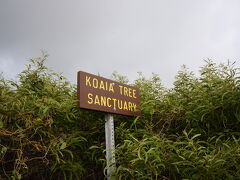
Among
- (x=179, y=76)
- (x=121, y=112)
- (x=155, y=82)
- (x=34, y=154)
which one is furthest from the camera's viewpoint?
(x=155, y=82)

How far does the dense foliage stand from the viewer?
126cm

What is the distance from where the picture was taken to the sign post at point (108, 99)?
4.79 ft

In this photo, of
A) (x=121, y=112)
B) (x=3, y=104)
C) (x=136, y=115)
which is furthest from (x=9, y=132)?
(x=136, y=115)

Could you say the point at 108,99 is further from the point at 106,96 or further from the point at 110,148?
the point at 110,148

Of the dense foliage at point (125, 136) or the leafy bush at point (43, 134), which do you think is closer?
the dense foliage at point (125, 136)

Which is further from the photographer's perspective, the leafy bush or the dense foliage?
the leafy bush

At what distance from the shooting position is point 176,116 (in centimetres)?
172

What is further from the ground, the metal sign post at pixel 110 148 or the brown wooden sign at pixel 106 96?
the brown wooden sign at pixel 106 96

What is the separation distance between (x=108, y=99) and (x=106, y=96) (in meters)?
0.03

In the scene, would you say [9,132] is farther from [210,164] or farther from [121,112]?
[210,164]

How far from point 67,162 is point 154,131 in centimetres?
64

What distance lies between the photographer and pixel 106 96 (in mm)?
1629

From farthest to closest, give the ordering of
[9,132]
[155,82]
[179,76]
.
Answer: [155,82]
[179,76]
[9,132]

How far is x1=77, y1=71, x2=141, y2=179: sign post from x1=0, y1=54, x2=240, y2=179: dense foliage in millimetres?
69
